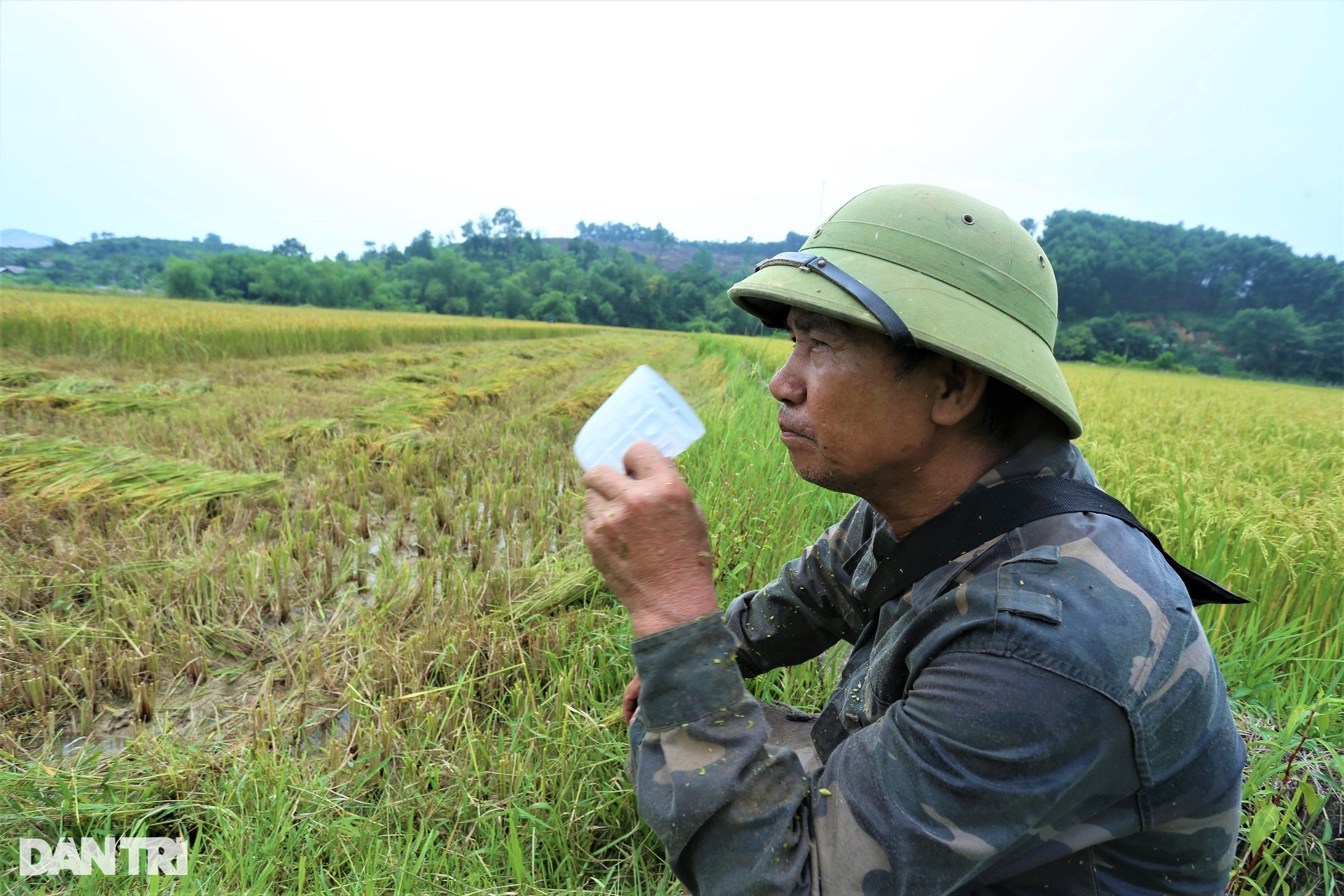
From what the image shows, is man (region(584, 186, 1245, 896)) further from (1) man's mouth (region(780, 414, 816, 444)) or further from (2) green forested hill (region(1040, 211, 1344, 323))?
(2) green forested hill (region(1040, 211, 1344, 323))

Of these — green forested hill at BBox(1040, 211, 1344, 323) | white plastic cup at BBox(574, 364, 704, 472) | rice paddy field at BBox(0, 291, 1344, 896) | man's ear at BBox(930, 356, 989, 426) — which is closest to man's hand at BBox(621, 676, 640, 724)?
rice paddy field at BBox(0, 291, 1344, 896)

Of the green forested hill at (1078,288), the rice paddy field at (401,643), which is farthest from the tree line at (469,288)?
the rice paddy field at (401,643)

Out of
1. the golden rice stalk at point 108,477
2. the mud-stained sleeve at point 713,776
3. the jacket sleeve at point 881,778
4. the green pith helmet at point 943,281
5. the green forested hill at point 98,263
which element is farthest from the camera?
the green forested hill at point 98,263

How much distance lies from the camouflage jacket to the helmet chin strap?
33 cm

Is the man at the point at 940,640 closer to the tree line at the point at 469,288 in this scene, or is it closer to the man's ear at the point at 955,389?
the man's ear at the point at 955,389

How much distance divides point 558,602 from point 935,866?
1.74 m

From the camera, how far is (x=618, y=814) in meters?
1.48

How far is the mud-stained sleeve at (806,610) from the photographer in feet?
4.51

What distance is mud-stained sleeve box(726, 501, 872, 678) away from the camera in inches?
54.1

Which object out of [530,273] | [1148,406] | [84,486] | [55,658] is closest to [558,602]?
[55,658]

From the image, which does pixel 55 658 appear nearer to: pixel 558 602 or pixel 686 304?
pixel 558 602

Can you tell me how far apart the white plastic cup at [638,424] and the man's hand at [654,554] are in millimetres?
239

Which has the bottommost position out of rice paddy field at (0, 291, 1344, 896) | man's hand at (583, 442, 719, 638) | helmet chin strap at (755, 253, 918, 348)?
rice paddy field at (0, 291, 1344, 896)

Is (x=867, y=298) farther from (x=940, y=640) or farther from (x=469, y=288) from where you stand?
(x=469, y=288)
